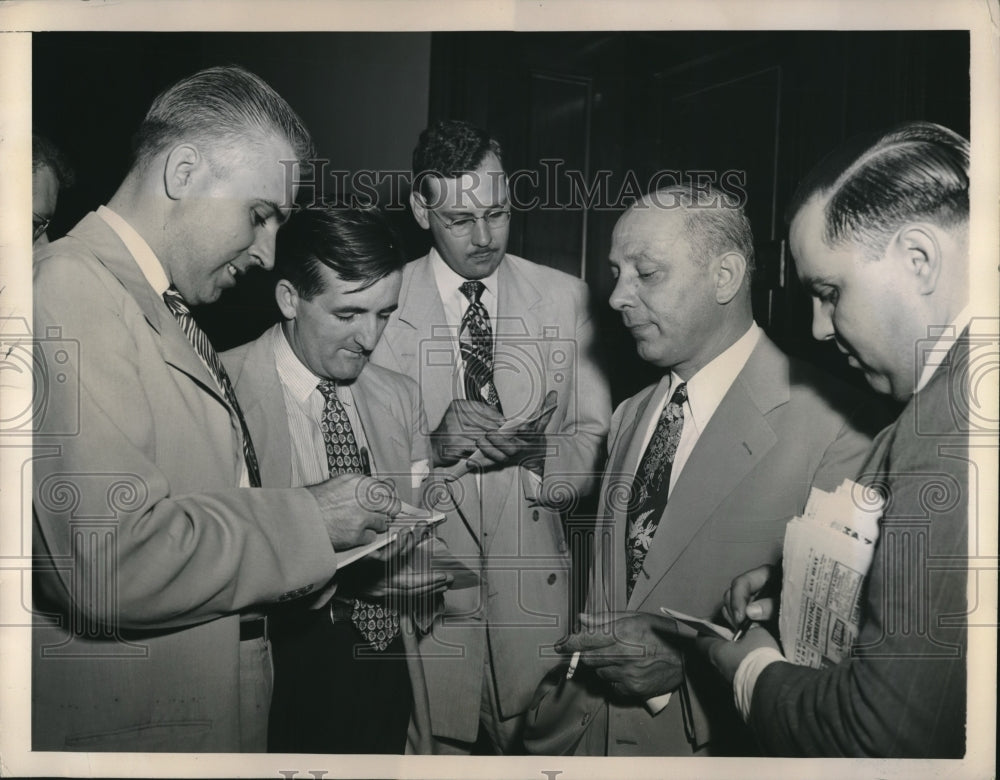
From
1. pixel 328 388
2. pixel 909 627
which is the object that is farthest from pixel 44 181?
pixel 909 627

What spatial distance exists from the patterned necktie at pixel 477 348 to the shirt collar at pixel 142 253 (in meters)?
0.80

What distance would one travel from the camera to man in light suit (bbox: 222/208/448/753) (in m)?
2.54

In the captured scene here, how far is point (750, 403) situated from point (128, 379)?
1.64 meters

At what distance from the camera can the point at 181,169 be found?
2.52m

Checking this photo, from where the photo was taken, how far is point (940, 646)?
8.34 ft

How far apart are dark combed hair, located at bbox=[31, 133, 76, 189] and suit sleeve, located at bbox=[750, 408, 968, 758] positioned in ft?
7.46

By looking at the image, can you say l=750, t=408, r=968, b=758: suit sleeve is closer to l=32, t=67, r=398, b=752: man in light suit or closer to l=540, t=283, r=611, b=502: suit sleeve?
l=540, t=283, r=611, b=502: suit sleeve

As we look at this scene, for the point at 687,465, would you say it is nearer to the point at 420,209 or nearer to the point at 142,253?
the point at 420,209

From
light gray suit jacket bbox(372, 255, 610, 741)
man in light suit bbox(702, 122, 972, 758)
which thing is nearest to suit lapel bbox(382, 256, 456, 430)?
light gray suit jacket bbox(372, 255, 610, 741)

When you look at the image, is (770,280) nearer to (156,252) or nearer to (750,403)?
(750,403)

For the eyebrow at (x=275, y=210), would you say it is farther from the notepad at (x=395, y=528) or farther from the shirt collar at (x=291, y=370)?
the notepad at (x=395, y=528)

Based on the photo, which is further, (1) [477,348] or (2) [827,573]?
(1) [477,348]

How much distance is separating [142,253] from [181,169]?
25 centimetres

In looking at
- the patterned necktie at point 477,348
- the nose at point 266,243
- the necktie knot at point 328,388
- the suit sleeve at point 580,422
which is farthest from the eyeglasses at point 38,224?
the suit sleeve at point 580,422
